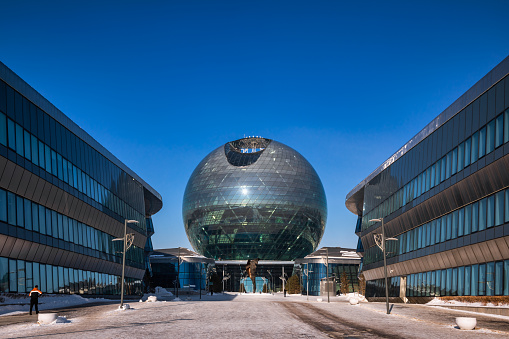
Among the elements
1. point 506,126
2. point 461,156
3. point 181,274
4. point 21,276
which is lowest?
point 181,274

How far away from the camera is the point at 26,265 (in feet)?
136

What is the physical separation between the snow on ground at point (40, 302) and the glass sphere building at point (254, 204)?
8737cm

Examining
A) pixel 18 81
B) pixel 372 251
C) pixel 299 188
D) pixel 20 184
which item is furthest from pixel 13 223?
pixel 299 188

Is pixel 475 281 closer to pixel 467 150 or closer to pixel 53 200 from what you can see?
pixel 467 150

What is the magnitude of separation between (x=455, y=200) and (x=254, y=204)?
91.5 m

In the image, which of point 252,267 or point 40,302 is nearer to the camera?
point 40,302

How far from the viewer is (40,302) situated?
39.2 meters

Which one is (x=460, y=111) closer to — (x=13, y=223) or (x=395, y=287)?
(x=395, y=287)

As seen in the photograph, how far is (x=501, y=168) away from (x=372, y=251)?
129ft

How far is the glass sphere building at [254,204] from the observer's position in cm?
13412

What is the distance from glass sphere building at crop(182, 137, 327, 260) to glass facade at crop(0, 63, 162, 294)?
6632cm

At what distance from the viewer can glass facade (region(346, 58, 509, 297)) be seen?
3531 centimetres

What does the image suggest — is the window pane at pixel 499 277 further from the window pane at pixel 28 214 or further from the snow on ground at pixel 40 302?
the window pane at pixel 28 214

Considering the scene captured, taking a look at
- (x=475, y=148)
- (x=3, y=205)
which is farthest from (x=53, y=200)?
(x=475, y=148)
